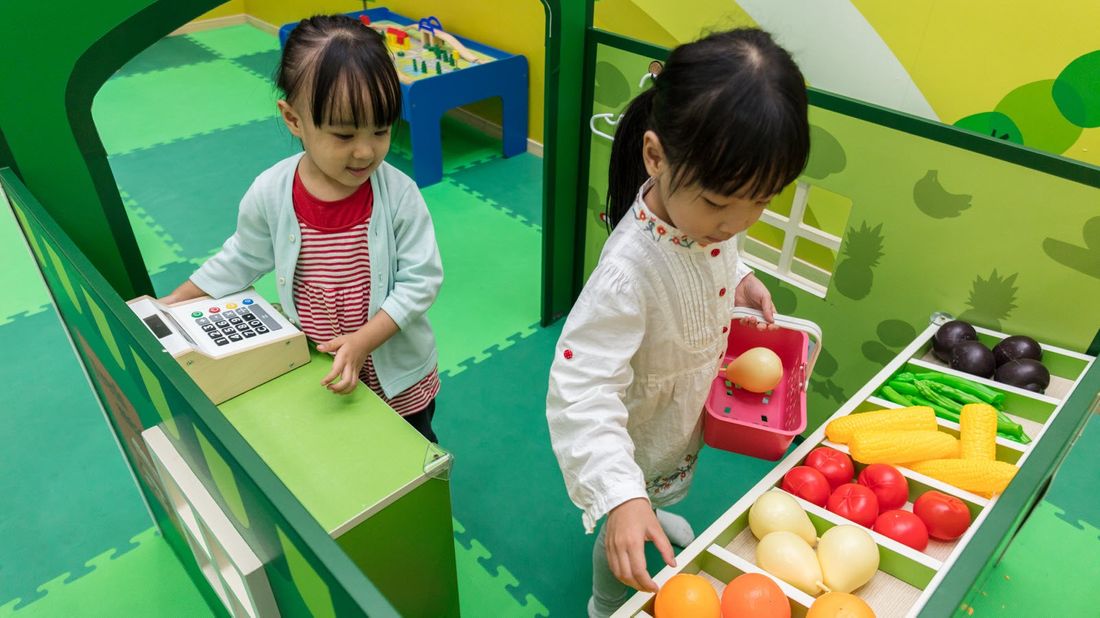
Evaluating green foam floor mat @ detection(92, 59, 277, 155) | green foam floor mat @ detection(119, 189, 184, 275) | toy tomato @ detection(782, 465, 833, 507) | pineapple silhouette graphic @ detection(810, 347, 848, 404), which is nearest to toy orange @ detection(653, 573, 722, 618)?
toy tomato @ detection(782, 465, 833, 507)

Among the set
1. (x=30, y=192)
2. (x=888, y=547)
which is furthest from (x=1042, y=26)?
(x=30, y=192)

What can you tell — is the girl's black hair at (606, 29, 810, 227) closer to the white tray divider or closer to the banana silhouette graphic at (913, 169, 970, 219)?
the white tray divider

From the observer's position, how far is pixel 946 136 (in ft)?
5.24

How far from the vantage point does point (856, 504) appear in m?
1.17

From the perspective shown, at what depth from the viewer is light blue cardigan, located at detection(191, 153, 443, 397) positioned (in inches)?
54.9

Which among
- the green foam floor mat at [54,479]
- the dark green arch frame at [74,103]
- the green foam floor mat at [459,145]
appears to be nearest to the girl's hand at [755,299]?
the dark green arch frame at [74,103]

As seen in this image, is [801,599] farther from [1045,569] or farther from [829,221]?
Result: [829,221]

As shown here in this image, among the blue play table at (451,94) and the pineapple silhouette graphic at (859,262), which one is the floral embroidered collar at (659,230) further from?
the blue play table at (451,94)

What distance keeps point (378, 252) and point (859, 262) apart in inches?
49.5

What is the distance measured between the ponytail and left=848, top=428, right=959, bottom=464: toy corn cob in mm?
600

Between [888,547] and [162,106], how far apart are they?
16.1ft

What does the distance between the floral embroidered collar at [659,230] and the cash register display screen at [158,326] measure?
914 mm

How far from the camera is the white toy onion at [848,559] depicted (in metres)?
1.04

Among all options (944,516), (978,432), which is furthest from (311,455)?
(978,432)
